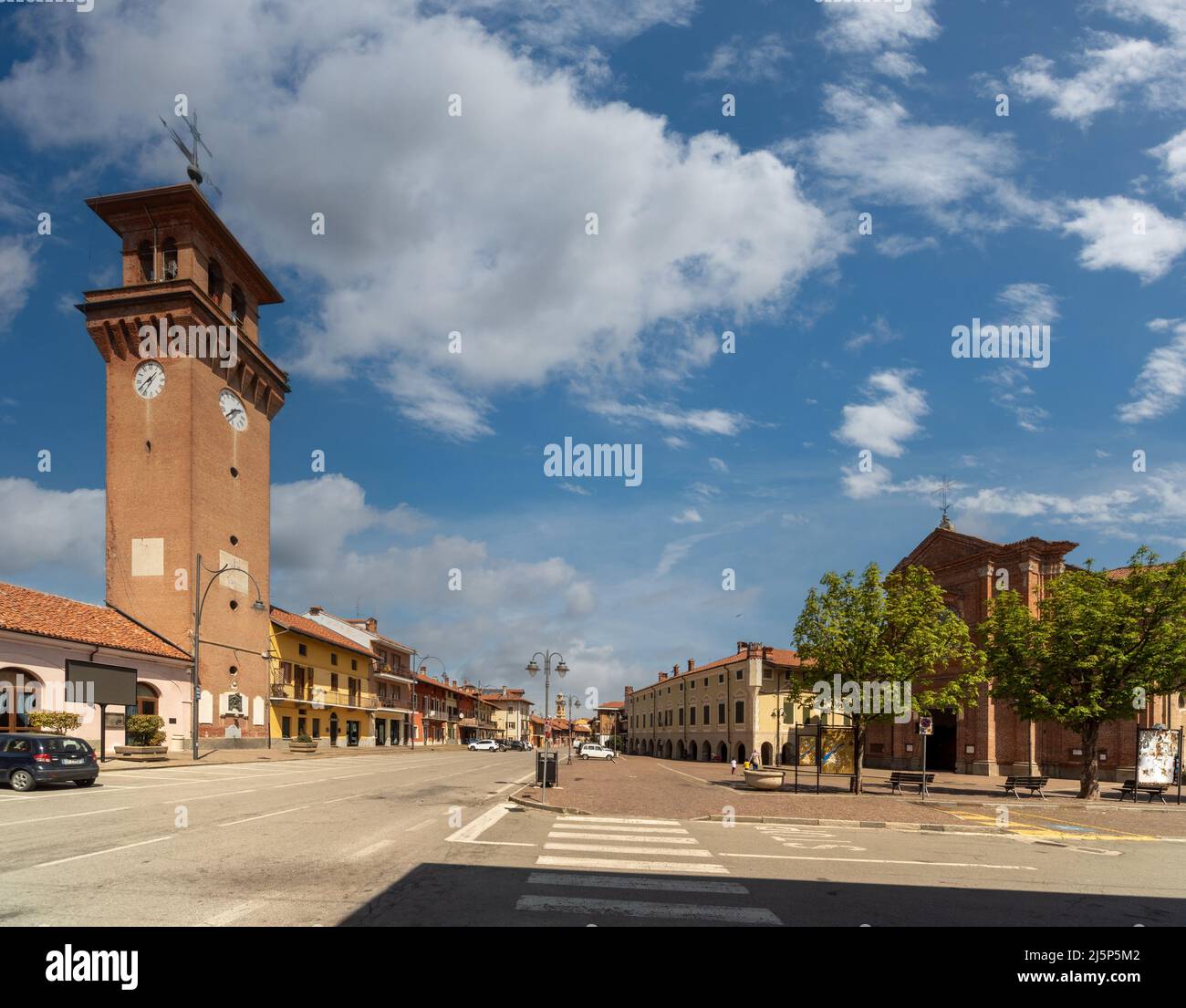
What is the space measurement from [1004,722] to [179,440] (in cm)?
4455

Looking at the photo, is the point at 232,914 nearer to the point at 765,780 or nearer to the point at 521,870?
the point at 521,870

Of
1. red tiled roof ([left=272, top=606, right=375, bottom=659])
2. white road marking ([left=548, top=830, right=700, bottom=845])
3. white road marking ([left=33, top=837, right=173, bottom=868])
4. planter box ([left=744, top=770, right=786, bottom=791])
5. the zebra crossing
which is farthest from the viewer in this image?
red tiled roof ([left=272, top=606, right=375, bottom=659])

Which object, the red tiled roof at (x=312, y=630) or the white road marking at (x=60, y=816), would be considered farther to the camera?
the red tiled roof at (x=312, y=630)

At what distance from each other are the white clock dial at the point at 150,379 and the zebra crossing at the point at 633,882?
36866mm

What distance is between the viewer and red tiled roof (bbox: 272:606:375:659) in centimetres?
5331

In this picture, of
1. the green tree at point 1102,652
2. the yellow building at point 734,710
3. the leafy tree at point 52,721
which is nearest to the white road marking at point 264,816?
the leafy tree at point 52,721

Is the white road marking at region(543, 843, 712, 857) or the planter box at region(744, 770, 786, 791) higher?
the white road marking at region(543, 843, 712, 857)

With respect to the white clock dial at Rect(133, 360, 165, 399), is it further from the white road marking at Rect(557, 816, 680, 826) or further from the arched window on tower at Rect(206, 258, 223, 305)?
the white road marking at Rect(557, 816, 680, 826)

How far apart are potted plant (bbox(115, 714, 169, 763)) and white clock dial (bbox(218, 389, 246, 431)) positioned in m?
17.1

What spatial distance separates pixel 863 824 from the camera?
56.2 ft

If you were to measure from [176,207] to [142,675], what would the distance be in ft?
81.9

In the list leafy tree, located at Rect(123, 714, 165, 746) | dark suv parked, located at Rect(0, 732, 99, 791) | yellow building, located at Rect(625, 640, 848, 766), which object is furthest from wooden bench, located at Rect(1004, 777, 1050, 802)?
Result: leafy tree, located at Rect(123, 714, 165, 746)

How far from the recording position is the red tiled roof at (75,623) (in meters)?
30.1

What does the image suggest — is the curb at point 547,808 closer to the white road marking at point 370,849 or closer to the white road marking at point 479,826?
the white road marking at point 479,826
